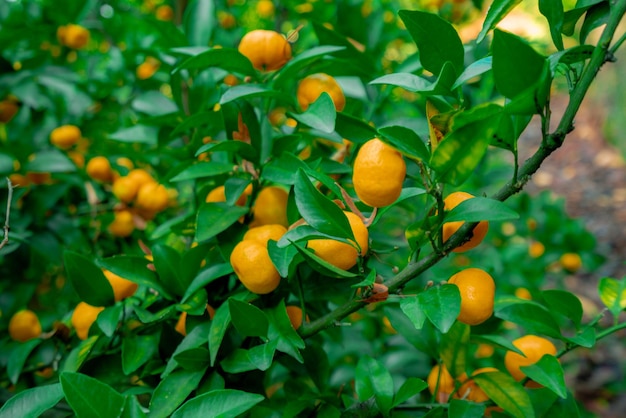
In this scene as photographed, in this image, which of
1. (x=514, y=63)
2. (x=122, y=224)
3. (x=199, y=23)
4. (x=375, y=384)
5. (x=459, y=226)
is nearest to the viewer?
(x=514, y=63)

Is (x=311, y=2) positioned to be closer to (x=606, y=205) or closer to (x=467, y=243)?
(x=467, y=243)

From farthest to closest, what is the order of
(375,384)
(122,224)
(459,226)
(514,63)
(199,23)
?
(122,224) < (199,23) < (375,384) < (459,226) < (514,63)

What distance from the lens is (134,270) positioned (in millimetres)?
664

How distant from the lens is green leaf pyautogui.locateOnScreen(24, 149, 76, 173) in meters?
0.97

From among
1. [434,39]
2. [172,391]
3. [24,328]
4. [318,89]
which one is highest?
[434,39]

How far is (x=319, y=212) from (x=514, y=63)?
202 mm

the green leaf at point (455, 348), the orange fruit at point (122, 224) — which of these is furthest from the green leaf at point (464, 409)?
the orange fruit at point (122, 224)

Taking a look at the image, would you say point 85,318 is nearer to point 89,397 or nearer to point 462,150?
point 89,397

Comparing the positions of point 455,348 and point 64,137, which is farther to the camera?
point 64,137

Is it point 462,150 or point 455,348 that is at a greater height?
point 462,150

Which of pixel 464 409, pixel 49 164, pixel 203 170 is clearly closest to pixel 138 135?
pixel 49 164

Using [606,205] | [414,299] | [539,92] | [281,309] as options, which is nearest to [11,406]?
[281,309]

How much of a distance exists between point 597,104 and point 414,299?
5.66m

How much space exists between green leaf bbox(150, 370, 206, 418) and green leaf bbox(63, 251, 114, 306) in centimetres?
A: 14
